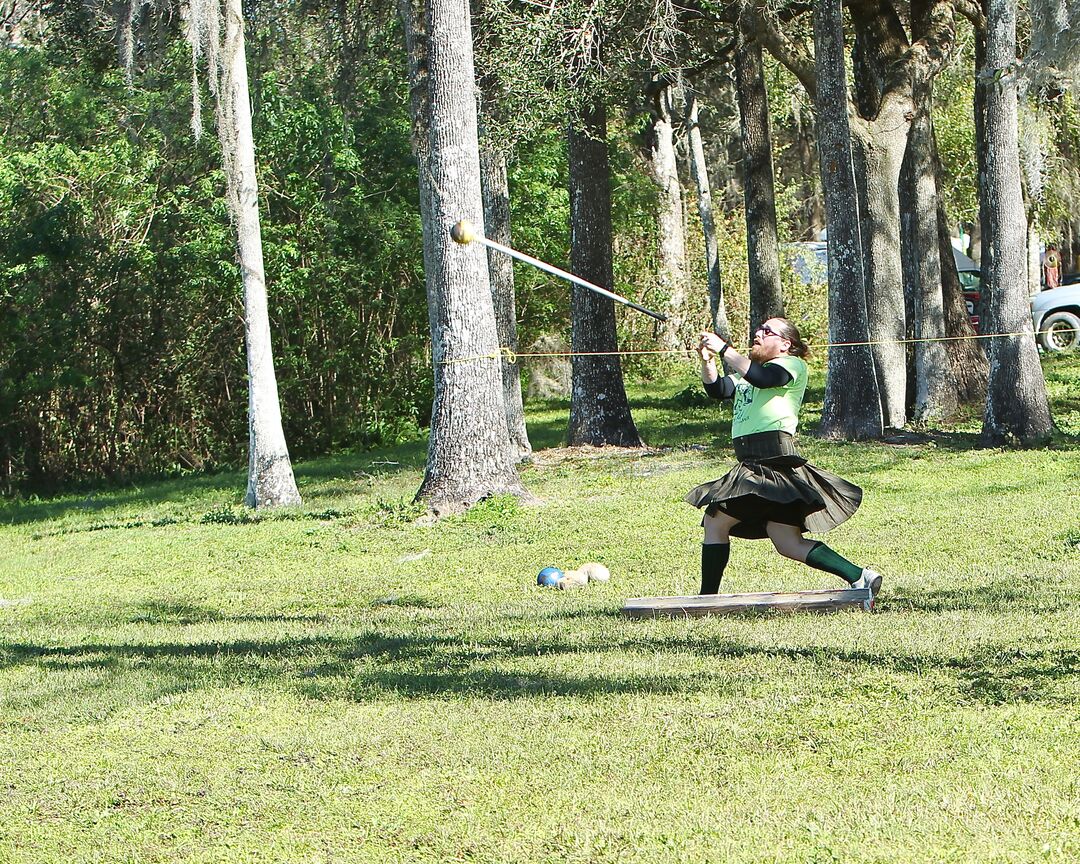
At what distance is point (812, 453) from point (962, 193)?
67.8ft

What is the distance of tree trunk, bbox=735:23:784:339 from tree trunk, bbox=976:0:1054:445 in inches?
183

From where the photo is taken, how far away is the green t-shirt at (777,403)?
7375mm

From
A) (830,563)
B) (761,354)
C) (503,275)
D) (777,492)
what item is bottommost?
(830,563)

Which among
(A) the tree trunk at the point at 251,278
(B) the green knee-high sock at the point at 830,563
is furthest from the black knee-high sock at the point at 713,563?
(A) the tree trunk at the point at 251,278

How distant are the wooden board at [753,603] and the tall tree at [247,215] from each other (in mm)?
8057

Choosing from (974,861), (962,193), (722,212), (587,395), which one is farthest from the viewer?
(962,193)

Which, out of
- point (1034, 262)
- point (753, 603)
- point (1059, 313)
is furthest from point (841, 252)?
point (1034, 262)

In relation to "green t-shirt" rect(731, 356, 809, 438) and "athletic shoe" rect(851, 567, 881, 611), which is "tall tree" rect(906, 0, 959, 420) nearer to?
"green t-shirt" rect(731, 356, 809, 438)

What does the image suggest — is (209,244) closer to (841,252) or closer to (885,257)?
(841,252)

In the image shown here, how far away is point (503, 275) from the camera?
17.1 meters

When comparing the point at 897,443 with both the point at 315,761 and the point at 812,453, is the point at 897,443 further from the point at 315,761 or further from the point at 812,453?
the point at 315,761

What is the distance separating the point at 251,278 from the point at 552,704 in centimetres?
1004

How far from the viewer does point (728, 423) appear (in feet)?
63.3

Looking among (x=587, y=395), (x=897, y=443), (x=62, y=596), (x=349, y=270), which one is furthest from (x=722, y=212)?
(x=62, y=596)
